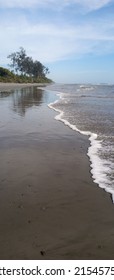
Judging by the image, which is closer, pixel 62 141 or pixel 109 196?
pixel 109 196

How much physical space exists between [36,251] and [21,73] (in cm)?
12346

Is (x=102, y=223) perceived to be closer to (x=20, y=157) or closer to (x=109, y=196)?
(x=109, y=196)

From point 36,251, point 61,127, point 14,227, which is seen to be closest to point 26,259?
point 36,251

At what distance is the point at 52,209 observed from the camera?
4.94 meters

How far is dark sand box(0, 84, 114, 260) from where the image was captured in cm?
393

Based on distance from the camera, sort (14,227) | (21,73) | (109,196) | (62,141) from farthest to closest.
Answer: (21,73)
(62,141)
(109,196)
(14,227)

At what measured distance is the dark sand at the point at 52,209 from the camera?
3.93 meters

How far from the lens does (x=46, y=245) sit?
398 centimetres

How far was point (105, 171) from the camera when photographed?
268 inches

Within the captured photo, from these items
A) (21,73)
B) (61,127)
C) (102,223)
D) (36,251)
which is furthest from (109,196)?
(21,73)

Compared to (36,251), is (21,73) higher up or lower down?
higher up

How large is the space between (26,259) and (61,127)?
29.1 feet

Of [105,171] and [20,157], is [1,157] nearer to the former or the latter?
[20,157]

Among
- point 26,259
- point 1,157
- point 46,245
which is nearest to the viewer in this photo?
point 26,259
